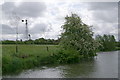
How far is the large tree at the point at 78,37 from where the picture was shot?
1045 inches

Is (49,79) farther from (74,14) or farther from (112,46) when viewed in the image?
(112,46)

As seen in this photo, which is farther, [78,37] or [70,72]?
[78,37]

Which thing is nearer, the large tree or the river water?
the river water

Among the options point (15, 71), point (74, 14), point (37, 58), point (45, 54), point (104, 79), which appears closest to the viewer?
point (104, 79)

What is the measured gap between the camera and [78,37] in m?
27.1

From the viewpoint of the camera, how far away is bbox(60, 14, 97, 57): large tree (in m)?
26.5

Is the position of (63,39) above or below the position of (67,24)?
below

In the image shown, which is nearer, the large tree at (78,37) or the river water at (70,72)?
the river water at (70,72)

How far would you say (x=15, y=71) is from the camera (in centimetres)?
1470

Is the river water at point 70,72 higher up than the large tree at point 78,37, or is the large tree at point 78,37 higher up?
the large tree at point 78,37

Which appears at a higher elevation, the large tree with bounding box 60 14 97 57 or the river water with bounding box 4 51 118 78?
the large tree with bounding box 60 14 97 57

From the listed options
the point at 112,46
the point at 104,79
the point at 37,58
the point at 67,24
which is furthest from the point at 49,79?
the point at 112,46

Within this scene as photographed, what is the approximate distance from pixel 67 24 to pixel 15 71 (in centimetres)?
1466

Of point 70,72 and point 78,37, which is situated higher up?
point 78,37
